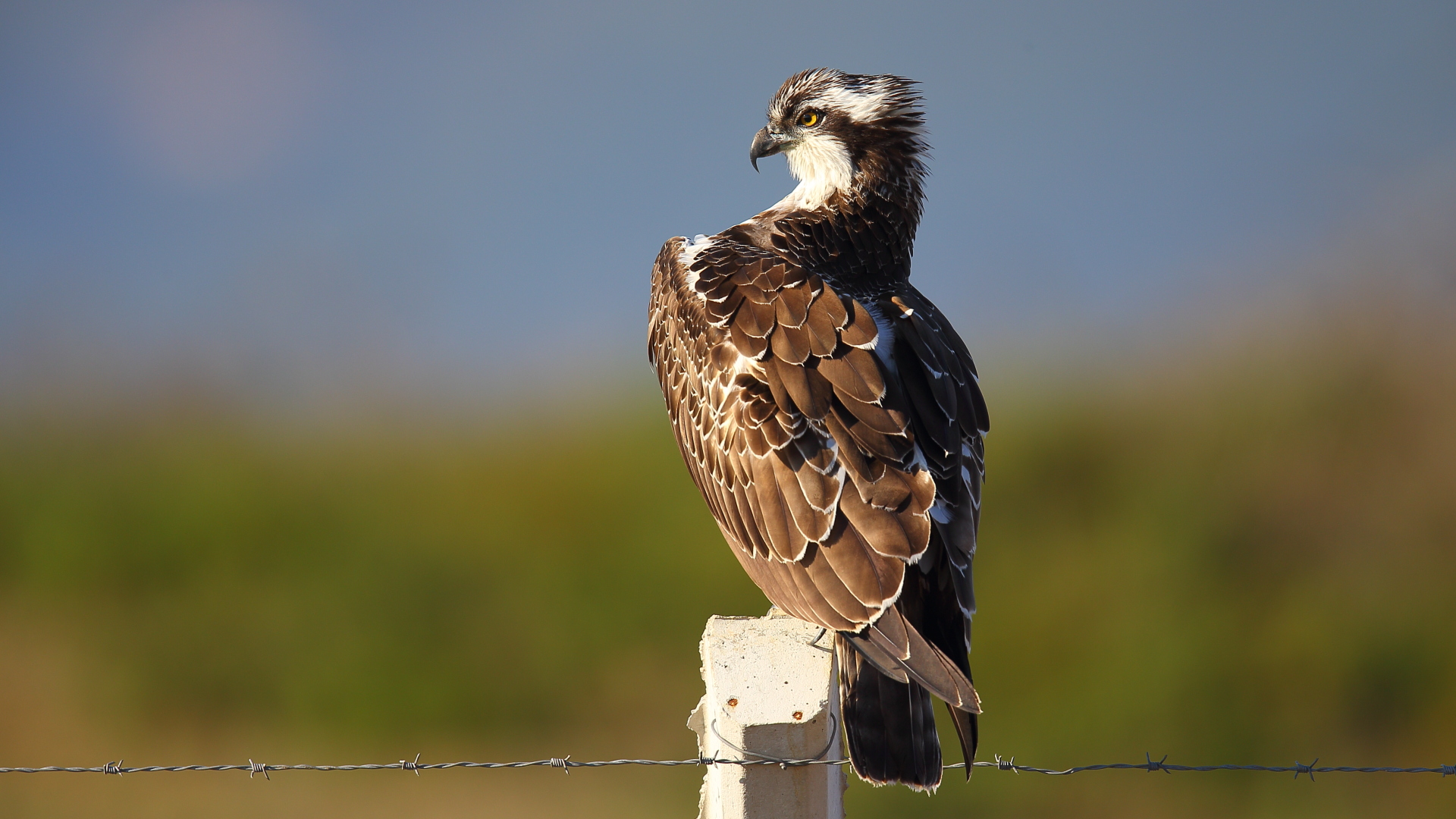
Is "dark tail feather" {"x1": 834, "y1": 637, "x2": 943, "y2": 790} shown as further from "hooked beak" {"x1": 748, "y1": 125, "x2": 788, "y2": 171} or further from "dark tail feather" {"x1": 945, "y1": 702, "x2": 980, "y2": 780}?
"hooked beak" {"x1": 748, "y1": 125, "x2": 788, "y2": 171}

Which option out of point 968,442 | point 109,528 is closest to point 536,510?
point 109,528

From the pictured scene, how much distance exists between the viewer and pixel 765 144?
14.1 ft

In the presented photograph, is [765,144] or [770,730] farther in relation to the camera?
[765,144]

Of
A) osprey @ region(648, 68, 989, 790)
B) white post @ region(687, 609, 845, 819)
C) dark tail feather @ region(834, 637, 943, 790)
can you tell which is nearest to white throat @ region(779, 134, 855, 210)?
osprey @ region(648, 68, 989, 790)

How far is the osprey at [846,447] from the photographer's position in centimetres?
253

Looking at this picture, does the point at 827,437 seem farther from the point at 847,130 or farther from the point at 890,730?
the point at 847,130

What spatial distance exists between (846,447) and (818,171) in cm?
166

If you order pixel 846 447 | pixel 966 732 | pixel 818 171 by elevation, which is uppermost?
pixel 818 171

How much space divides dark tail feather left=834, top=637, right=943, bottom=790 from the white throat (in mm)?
1999

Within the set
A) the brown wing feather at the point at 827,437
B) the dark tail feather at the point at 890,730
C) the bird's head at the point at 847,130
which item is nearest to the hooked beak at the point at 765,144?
the bird's head at the point at 847,130

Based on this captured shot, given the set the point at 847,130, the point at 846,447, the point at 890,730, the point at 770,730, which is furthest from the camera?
the point at 847,130

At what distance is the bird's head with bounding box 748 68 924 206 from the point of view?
4031 millimetres

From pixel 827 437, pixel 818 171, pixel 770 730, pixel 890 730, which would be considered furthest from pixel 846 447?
pixel 818 171

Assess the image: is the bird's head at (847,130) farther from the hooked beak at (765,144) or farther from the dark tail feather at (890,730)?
the dark tail feather at (890,730)
